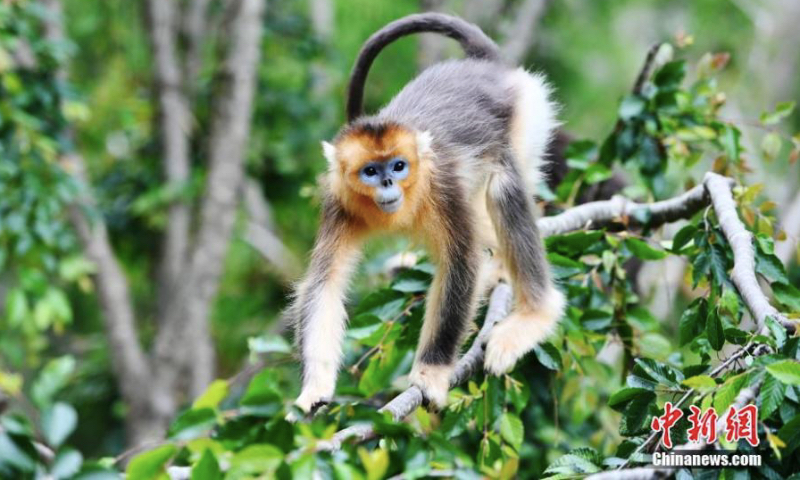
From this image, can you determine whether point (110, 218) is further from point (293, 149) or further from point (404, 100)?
point (404, 100)

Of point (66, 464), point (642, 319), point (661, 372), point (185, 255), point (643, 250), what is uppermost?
point (185, 255)

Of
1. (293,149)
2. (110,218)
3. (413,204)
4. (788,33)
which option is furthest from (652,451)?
(788,33)

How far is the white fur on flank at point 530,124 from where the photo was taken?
3.86 meters

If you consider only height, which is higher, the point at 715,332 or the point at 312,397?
the point at 715,332

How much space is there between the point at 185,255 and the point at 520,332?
12.7 feet

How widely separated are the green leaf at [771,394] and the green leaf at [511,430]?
114cm

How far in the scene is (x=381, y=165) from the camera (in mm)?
3188

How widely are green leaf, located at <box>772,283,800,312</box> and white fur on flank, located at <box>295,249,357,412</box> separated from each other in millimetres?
1378

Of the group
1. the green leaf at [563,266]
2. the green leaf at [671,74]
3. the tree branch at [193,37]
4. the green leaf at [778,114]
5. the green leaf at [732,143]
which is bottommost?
the green leaf at [563,266]

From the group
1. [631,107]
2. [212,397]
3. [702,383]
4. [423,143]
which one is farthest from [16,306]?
[702,383]

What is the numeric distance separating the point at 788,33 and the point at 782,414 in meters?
8.02

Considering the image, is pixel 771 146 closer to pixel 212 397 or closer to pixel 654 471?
pixel 654 471

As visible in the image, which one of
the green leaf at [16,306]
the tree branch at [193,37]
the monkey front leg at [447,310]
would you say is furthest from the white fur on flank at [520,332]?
the tree branch at [193,37]

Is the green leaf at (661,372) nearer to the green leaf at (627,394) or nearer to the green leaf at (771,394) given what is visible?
the green leaf at (627,394)
